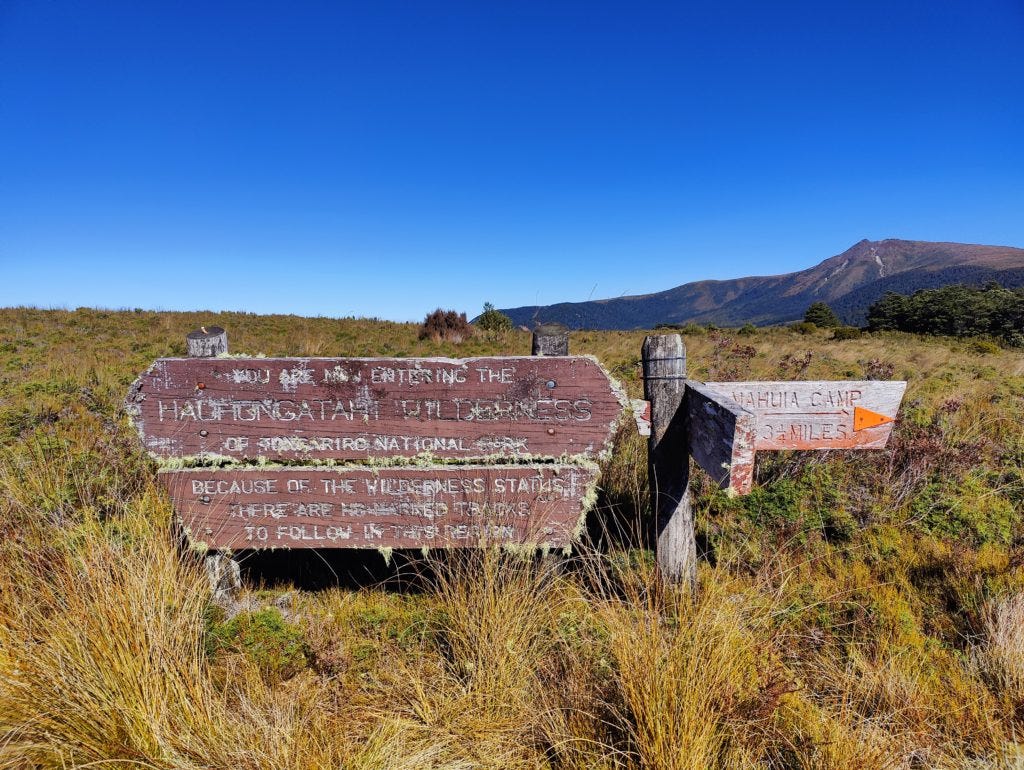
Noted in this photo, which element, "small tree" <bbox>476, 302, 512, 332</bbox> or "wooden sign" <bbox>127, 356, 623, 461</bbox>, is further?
"small tree" <bbox>476, 302, 512, 332</bbox>

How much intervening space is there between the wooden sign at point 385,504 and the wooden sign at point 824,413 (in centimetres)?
98

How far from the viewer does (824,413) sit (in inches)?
101

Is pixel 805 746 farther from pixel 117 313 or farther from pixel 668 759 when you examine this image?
pixel 117 313

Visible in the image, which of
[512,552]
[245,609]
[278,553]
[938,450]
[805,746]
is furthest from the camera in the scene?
[938,450]

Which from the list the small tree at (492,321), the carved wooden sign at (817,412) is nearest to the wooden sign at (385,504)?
the carved wooden sign at (817,412)

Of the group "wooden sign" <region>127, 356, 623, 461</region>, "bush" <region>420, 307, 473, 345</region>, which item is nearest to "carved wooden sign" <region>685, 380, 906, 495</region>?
"wooden sign" <region>127, 356, 623, 461</region>

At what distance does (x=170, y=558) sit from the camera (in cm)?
225

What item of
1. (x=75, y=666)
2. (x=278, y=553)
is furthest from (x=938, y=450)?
(x=75, y=666)

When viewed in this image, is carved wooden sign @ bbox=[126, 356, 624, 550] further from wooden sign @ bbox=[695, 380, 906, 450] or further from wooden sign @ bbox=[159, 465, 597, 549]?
wooden sign @ bbox=[695, 380, 906, 450]

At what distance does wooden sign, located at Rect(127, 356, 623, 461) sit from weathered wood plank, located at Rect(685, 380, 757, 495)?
42 cm

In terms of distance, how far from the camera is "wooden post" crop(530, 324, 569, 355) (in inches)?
108

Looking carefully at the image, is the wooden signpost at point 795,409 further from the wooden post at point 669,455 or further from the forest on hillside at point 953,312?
the forest on hillside at point 953,312

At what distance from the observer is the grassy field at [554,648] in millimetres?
1681

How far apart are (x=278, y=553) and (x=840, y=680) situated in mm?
3471
